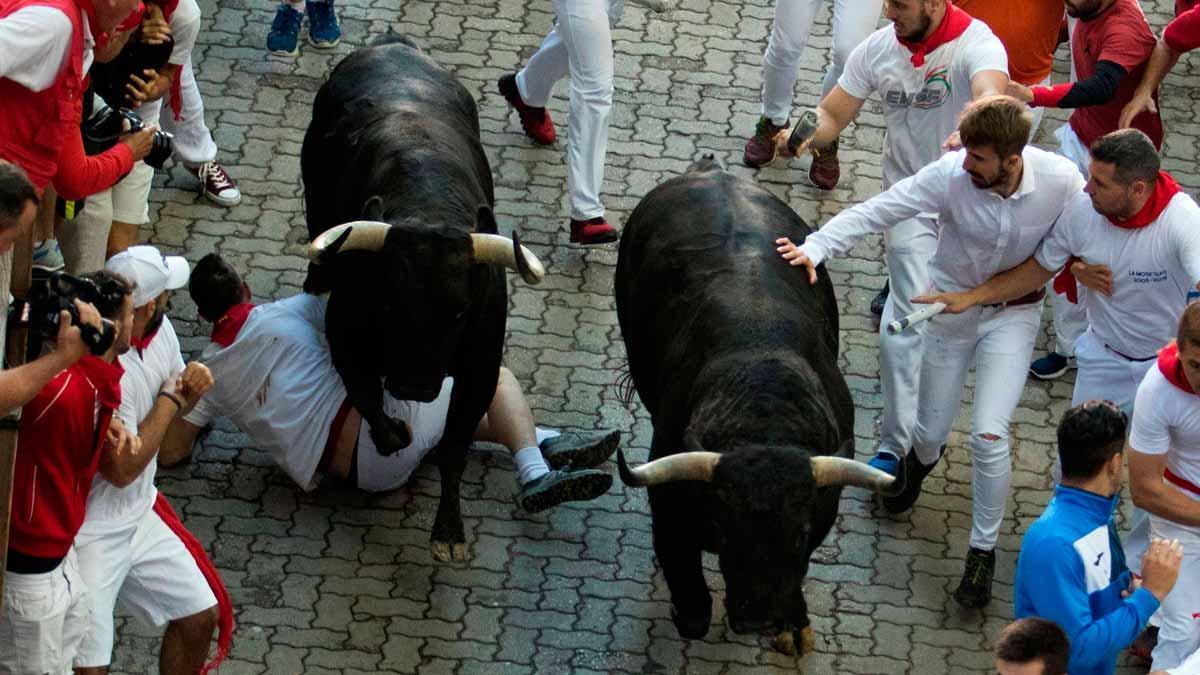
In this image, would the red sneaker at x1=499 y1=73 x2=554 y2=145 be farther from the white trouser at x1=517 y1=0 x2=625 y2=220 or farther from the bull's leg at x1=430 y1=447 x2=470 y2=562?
the bull's leg at x1=430 y1=447 x2=470 y2=562

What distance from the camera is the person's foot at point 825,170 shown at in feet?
38.0

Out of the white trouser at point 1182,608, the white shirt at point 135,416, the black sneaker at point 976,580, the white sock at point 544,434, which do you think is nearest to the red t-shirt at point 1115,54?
the black sneaker at point 976,580

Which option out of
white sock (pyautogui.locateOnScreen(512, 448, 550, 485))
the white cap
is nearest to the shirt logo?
white sock (pyautogui.locateOnScreen(512, 448, 550, 485))

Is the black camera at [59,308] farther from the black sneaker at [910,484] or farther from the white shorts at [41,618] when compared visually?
the black sneaker at [910,484]

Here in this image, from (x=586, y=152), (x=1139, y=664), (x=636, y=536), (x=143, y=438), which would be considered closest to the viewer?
(x=143, y=438)

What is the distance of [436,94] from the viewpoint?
9.84m

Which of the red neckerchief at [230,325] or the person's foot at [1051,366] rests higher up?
the person's foot at [1051,366]

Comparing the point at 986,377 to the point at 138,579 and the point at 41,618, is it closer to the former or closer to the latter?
the point at 138,579

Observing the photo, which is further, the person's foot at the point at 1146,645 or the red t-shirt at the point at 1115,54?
the red t-shirt at the point at 1115,54

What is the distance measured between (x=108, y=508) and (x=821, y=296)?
3.53 m

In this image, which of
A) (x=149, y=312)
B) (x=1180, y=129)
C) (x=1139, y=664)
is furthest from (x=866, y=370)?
(x=149, y=312)

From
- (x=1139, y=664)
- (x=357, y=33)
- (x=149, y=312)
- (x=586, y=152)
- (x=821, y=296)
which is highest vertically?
(x=357, y=33)

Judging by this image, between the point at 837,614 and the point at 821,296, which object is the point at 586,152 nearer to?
the point at 821,296

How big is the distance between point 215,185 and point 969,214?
4.83m
